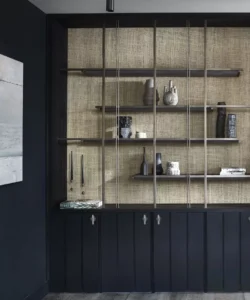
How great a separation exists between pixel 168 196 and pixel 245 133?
939mm

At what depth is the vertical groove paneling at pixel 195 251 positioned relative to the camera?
14.5ft

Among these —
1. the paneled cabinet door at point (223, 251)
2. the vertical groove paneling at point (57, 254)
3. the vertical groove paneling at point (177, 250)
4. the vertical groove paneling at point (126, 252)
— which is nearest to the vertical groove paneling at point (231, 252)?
the paneled cabinet door at point (223, 251)

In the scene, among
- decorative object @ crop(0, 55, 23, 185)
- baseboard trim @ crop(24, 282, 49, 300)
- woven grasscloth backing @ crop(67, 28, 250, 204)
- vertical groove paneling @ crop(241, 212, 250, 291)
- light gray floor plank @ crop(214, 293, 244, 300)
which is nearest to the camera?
decorative object @ crop(0, 55, 23, 185)

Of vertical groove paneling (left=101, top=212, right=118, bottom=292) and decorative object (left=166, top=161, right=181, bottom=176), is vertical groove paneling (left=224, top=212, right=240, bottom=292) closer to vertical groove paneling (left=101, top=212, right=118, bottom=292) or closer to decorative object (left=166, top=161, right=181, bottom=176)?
decorative object (left=166, top=161, right=181, bottom=176)

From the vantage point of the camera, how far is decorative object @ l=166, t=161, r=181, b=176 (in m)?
4.57

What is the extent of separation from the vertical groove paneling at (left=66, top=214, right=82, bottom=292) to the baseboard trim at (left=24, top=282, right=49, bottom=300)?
0.19 meters

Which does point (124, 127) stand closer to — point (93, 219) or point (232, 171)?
point (93, 219)

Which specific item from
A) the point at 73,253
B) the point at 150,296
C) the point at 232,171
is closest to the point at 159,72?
the point at 232,171

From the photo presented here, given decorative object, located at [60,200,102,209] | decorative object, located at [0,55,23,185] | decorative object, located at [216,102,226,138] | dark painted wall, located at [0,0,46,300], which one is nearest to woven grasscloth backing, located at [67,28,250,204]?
decorative object, located at [216,102,226,138]

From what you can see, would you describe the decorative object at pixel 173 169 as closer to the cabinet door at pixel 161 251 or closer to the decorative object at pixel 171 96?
the cabinet door at pixel 161 251

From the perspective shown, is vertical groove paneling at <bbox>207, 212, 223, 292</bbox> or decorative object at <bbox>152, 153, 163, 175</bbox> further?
decorative object at <bbox>152, 153, 163, 175</bbox>

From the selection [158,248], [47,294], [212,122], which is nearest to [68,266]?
[47,294]

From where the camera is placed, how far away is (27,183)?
3.96 m

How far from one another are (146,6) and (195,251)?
84.6 inches
